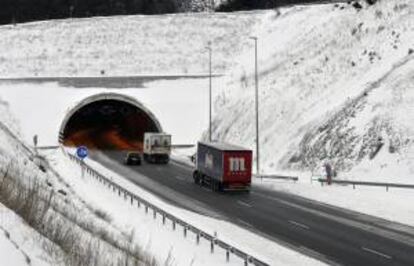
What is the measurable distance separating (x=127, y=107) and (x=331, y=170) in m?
48.0

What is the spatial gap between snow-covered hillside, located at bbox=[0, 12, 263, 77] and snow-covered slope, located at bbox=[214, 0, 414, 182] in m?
4.81

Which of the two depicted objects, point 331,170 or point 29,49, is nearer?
point 331,170

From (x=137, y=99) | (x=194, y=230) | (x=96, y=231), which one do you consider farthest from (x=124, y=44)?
(x=96, y=231)

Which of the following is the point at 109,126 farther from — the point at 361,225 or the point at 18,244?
the point at 18,244

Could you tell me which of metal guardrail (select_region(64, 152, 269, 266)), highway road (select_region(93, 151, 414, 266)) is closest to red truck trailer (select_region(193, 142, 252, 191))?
highway road (select_region(93, 151, 414, 266))

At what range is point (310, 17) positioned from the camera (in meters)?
73.1

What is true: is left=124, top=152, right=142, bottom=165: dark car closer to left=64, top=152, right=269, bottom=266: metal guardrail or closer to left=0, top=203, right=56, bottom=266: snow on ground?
left=64, top=152, right=269, bottom=266: metal guardrail

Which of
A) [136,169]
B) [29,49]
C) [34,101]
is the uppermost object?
[29,49]

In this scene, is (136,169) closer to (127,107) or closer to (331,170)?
(331,170)

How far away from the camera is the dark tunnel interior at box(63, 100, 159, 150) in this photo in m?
84.1

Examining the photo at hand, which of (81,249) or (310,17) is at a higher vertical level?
(310,17)

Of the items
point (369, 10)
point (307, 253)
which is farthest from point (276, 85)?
point (307, 253)

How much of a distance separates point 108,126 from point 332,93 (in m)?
47.6

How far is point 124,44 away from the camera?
79.9 meters
